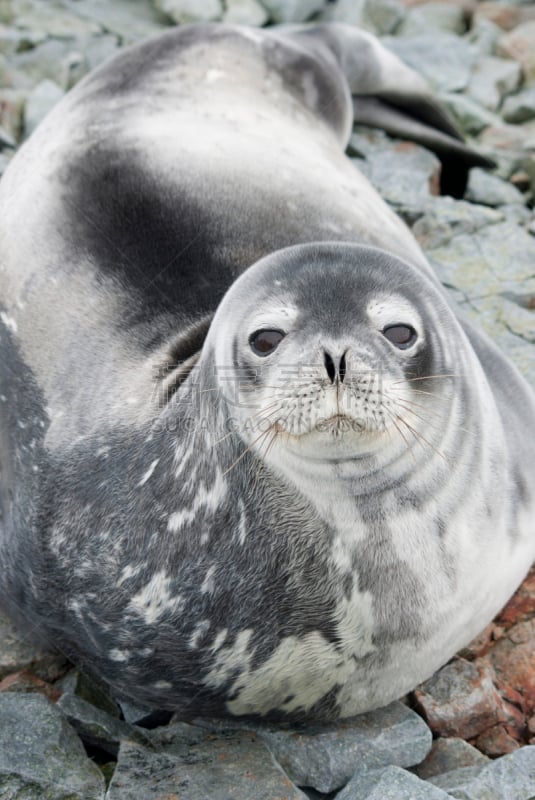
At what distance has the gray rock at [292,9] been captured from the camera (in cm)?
741

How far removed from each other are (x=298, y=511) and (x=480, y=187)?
3.37 m

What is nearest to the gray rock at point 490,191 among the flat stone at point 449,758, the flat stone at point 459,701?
the flat stone at point 459,701

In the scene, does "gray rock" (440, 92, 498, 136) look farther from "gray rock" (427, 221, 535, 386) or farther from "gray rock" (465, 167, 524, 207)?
"gray rock" (427, 221, 535, 386)

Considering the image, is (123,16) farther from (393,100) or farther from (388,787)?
(388,787)

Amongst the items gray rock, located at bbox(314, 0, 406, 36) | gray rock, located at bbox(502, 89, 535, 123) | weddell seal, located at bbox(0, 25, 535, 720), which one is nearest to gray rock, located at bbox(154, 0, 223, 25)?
gray rock, located at bbox(314, 0, 406, 36)

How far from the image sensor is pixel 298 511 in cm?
266

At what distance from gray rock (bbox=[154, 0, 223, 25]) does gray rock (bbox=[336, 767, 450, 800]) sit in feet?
19.4

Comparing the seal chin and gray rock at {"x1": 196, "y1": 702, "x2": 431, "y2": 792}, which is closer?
the seal chin

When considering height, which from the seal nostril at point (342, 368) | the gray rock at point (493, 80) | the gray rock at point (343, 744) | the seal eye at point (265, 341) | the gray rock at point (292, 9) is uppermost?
the seal nostril at point (342, 368)

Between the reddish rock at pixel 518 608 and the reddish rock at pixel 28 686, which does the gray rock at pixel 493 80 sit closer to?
the reddish rock at pixel 518 608

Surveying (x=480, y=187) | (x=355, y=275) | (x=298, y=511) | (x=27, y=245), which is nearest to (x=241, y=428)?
(x=298, y=511)

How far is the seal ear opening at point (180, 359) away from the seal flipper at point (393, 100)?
300 centimetres

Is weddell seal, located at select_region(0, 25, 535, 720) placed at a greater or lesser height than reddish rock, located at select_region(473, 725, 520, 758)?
greater

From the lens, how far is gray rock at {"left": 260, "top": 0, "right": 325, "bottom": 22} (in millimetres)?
7414
